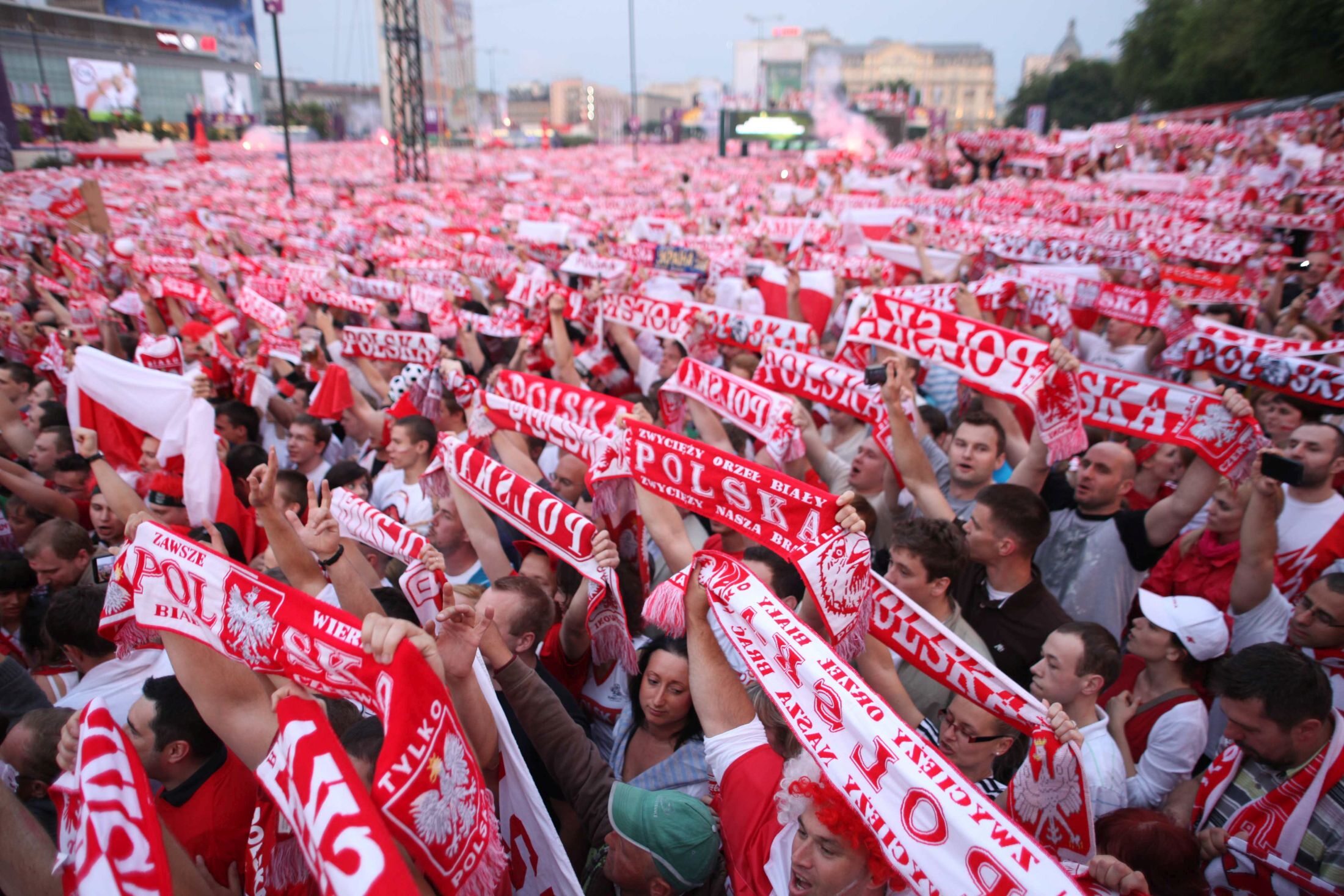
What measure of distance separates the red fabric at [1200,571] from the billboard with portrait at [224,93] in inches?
2698

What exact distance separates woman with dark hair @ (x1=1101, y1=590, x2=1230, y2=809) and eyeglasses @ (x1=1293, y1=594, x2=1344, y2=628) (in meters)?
0.39

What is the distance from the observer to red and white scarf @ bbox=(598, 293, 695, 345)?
6602mm

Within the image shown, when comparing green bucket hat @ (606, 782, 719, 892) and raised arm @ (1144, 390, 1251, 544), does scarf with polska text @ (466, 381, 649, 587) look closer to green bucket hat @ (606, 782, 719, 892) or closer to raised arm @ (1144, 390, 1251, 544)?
green bucket hat @ (606, 782, 719, 892)

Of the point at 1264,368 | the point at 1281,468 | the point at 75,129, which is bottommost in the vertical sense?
the point at 1281,468

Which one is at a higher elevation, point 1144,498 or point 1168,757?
point 1144,498

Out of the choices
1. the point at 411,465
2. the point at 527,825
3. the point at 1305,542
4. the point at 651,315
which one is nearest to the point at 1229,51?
the point at 651,315

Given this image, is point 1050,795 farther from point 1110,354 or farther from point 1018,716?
point 1110,354

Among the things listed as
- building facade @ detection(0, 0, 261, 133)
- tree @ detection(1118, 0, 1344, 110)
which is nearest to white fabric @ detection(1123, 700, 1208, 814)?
tree @ detection(1118, 0, 1344, 110)

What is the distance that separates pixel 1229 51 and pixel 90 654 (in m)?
45.0

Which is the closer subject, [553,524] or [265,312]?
[553,524]

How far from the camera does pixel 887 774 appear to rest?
2010mm

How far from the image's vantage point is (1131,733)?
318 centimetres

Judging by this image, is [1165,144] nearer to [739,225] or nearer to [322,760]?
[739,225]

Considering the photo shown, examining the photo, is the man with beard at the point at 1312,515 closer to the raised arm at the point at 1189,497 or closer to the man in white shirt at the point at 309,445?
the raised arm at the point at 1189,497
